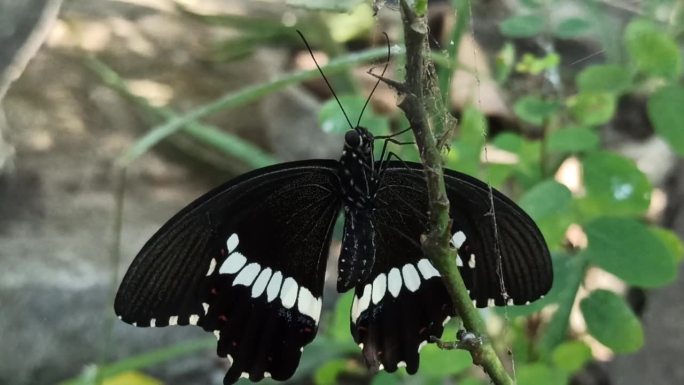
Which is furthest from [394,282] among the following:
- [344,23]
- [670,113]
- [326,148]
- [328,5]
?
[326,148]

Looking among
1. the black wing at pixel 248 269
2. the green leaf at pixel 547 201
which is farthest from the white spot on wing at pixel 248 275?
the green leaf at pixel 547 201

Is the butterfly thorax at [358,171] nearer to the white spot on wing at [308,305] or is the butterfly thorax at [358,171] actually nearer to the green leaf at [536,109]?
the white spot on wing at [308,305]

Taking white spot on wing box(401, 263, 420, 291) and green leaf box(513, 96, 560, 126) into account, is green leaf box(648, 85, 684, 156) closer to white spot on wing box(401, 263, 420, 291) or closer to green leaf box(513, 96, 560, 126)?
green leaf box(513, 96, 560, 126)

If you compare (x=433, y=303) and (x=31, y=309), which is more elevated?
(x=31, y=309)

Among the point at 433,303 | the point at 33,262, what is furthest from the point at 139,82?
the point at 433,303

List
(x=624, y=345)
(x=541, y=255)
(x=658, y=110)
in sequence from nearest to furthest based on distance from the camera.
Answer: (x=541, y=255) < (x=624, y=345) < (x=658, y=110)

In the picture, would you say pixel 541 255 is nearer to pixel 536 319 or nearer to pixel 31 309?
pixel 536 319

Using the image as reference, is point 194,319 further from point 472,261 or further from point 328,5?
point 328,5
